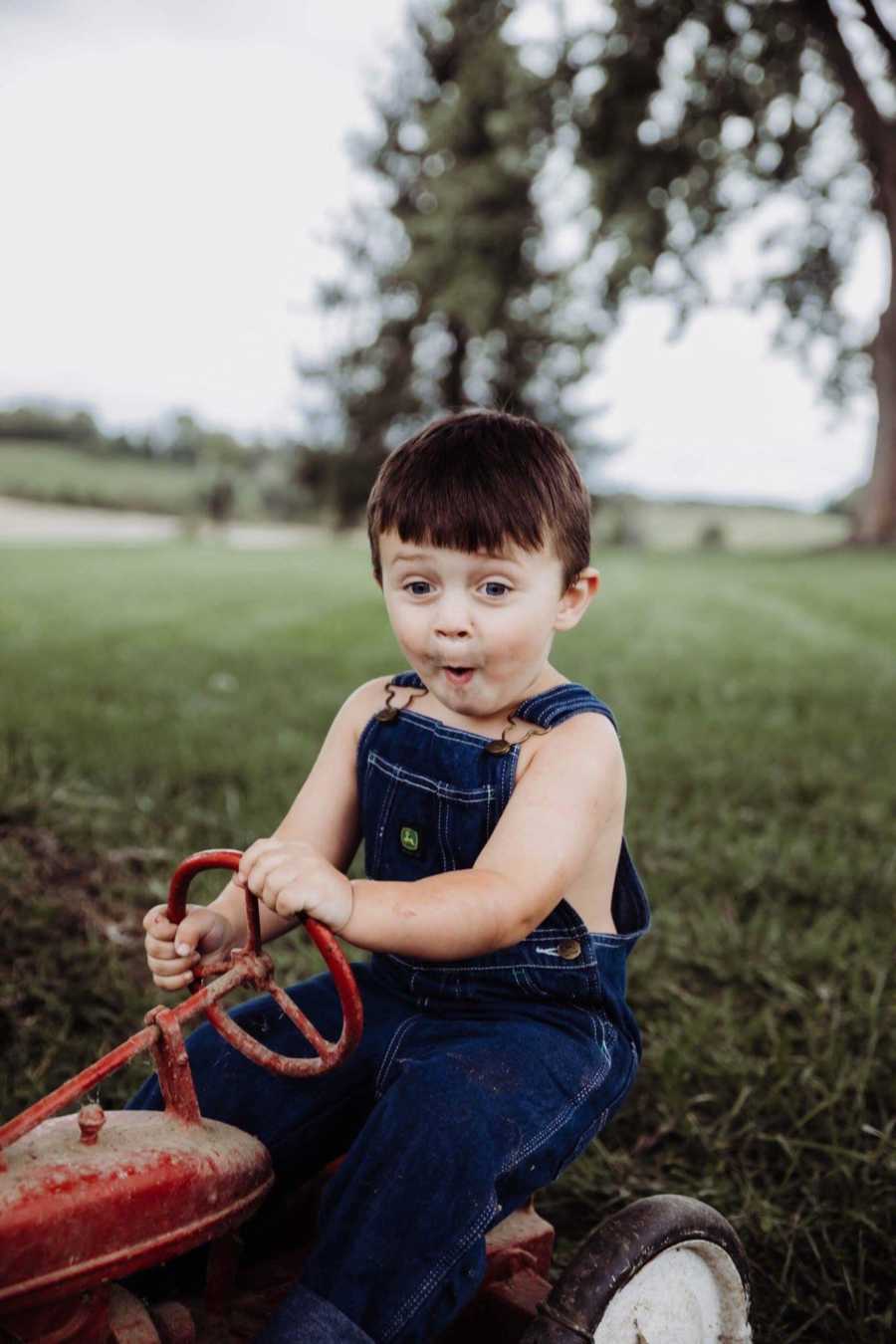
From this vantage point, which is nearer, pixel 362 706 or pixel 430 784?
pixel 430 784

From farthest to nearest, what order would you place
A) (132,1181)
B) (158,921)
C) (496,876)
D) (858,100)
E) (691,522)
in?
(691,522)
(858,100)
(158,921)
(496,876)
(132,1181)

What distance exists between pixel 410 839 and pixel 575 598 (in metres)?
0.47

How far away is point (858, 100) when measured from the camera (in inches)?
534

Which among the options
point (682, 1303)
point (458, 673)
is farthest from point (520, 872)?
point (682, 1303)

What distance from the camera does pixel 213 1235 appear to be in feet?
4.75

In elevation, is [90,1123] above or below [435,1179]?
above

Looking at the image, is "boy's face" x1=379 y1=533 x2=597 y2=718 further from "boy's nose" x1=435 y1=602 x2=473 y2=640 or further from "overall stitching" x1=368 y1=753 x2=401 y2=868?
"overall stitching" x1=368 y1=753 x2=401 y2=868

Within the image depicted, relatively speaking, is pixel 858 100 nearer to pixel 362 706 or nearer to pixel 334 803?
pixel 362 706

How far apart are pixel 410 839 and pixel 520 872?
28 centimetres

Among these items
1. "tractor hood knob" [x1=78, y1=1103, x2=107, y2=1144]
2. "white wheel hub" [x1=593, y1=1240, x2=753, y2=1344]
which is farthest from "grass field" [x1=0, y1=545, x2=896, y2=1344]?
"tractor hood knob" [x1=78, y1=1103, x2=107, y2=1144]

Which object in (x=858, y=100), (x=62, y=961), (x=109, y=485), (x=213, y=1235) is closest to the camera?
(x=213, y=1235)

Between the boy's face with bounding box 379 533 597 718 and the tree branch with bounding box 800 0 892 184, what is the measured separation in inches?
392

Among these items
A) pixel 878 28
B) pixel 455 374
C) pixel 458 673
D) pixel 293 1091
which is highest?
pixel 878 28

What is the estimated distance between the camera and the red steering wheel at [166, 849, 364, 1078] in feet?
4.59
